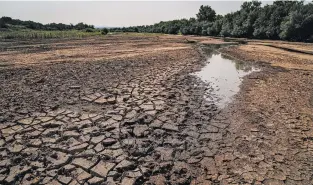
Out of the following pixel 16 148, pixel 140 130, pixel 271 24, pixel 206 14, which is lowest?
pixel 16 148

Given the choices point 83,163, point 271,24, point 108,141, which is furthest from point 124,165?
point 271,24

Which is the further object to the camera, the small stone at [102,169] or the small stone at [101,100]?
the small stone at [101,100]

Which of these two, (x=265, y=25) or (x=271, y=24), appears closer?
(x=271, y=24)

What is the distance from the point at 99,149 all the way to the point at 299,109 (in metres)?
5.83

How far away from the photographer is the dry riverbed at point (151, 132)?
13.6 feet

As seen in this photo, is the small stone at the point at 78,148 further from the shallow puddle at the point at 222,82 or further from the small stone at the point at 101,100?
the shallow puddle at the point at 222,82

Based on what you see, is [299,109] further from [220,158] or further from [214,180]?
[214,180]

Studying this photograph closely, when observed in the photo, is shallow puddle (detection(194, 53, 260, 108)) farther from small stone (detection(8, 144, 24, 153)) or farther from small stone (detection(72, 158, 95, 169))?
small stone (detection(8, 144, 24, 153))

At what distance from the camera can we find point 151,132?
561cm

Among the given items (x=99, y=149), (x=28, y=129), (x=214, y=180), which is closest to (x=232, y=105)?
(x=214, y=180)

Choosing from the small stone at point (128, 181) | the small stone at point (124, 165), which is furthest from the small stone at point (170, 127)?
the small stone at point (128, 181)

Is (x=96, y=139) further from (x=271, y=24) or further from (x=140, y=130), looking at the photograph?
(x=271, y=24)

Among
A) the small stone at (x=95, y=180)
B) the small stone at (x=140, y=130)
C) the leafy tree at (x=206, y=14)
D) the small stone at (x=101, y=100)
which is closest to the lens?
the small stone at (x=95, y=180)

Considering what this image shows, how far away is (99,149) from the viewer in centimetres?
477
